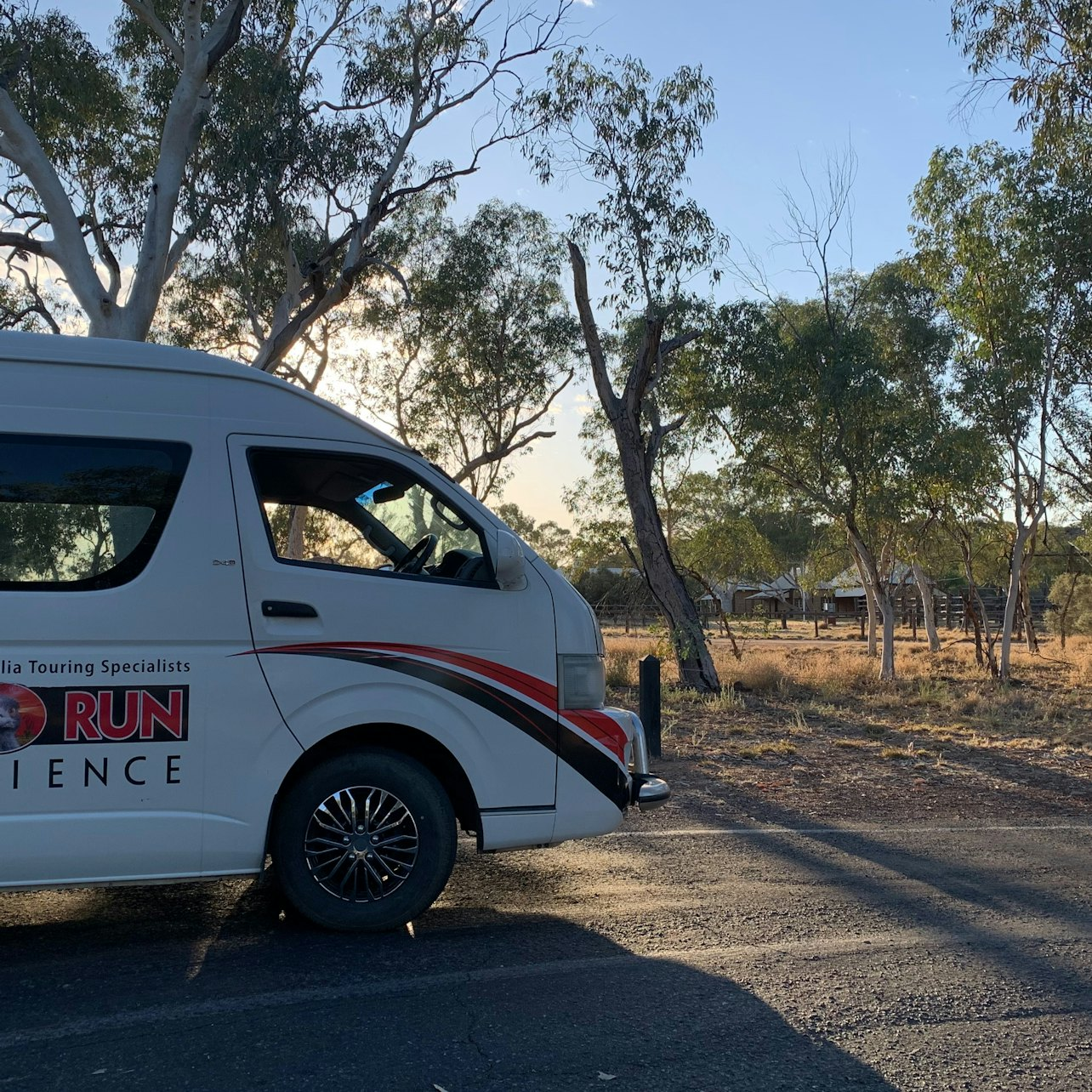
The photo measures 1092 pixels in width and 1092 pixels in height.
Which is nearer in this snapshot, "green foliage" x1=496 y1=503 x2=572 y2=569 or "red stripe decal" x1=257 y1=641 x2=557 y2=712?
"red stripe decal" x1=257 y1=641 x2=557 y2=712

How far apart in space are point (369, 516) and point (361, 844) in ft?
5.42

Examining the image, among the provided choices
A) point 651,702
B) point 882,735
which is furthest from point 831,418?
point 651,702

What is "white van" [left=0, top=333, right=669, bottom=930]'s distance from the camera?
14.6 ft

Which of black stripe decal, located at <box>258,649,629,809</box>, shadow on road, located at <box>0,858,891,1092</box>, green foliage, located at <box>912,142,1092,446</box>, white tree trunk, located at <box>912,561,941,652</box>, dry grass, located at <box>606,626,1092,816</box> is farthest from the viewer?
white tree trunk, located at <box>912,561,941,652</box>

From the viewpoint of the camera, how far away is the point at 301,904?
15.6 ft

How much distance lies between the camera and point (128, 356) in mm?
4770

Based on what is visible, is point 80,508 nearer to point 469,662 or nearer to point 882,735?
point 469,662

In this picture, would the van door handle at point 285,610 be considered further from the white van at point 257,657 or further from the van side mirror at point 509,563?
the van side mirror at point 509,563

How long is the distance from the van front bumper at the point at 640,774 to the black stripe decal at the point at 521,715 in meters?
0.10

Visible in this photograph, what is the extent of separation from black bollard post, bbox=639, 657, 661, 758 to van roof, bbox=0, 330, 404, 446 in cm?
583

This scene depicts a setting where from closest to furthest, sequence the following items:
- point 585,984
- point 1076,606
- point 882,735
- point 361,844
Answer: point 585,984, point 361,844, point 882,735, point 1076,606

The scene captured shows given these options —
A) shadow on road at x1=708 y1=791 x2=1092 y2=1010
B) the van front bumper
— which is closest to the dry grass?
shadow on road at x1=708 y1=791 x2=1092 y2=1010

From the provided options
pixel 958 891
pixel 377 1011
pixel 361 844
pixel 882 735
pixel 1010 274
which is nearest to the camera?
pixel 377 1011

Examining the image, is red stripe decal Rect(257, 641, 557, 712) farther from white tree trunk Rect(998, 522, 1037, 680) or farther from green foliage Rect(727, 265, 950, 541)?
white tree trunk Rect(998, 522, 1037, 680)
